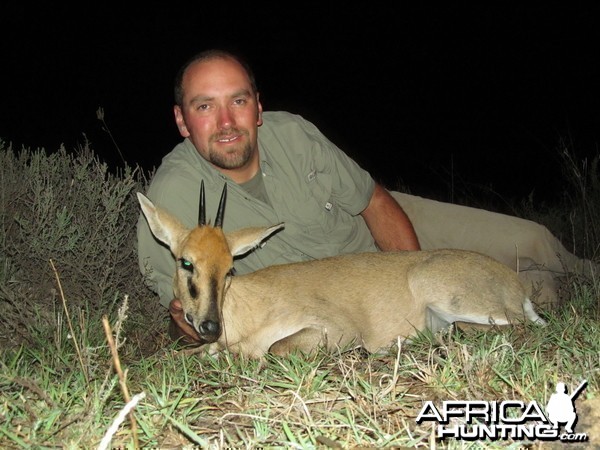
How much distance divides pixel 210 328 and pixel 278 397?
118 cm

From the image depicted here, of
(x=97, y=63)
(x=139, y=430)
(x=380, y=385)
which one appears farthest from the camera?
(x=97, y=63)

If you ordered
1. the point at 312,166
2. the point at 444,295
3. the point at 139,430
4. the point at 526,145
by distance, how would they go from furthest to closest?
1. the point at 526,145
2. the point at 312,166
3. the point at 444,295
4. the point at 139,430

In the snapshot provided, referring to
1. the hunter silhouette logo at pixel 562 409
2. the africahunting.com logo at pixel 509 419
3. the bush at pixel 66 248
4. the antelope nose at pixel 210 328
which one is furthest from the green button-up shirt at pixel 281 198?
the hunter silhouette logo at pixel 562 409

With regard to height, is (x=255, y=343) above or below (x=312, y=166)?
below

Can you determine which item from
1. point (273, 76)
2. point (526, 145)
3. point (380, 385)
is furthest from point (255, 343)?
point (273, 76)

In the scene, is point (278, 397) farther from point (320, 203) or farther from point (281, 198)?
point (320, 203)

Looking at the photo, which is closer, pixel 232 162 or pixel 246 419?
pixel 246 419

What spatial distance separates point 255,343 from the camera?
5.29 m

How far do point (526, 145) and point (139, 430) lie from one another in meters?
22.7

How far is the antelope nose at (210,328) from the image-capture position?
462 cm

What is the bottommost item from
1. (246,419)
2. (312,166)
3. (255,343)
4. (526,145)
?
(526,145)

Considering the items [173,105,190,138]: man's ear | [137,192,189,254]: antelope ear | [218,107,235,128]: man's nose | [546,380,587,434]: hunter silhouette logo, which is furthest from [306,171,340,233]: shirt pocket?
[546,380,587,434]: hunter silhouette logo

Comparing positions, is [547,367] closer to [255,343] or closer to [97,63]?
[255,343]

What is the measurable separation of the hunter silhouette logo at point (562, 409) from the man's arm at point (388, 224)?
3.71m
